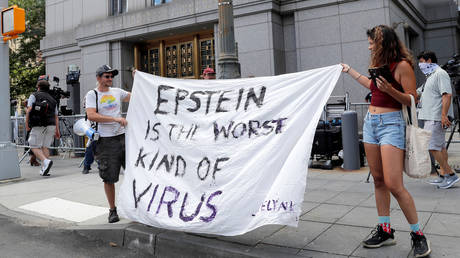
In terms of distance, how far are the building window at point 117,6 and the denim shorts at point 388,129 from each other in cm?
1617

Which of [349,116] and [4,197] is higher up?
[349,116]

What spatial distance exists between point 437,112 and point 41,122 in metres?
8.39

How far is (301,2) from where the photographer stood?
1281 cm

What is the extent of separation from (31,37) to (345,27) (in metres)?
24.8

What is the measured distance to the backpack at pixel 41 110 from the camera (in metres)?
8.83

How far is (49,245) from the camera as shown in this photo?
4273 mm

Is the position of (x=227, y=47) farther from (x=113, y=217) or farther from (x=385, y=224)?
(x=385, y=224)

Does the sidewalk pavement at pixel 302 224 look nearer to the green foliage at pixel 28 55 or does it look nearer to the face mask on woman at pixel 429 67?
the face mask on woman at pixel 429 67

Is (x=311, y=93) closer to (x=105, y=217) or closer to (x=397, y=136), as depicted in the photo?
(x=397, y=136)

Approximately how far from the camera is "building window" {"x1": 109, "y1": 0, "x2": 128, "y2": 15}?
57.0ft

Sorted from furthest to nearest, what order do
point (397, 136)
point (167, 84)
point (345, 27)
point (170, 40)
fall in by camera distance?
point (170, 40)
point (345, 27)
point (167, 84)
point (397, 136)

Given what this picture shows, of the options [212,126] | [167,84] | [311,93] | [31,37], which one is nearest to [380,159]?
[311,93]

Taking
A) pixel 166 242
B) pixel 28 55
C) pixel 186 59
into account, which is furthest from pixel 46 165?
pixel 28 55

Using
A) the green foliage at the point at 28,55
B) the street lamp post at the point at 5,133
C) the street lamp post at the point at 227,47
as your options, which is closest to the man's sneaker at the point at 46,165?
the street lamp post at the point at 5,133
